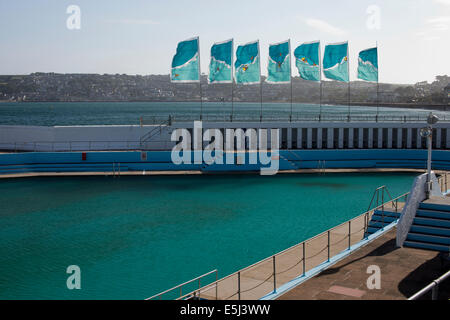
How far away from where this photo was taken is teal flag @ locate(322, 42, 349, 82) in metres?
44.6

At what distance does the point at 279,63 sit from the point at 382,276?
3247 centimetres

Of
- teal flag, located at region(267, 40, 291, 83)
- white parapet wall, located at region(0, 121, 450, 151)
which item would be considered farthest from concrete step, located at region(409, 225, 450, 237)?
white parapet wall, located at region(0, 121, 450, 151)

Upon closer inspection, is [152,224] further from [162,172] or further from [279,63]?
[279,63]

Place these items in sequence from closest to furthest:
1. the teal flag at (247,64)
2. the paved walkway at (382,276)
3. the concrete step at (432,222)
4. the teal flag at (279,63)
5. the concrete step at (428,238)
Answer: the paved walkway at (382,276) < the concrete step at (428,238) < the concrete step at (432,222) < the teal flag at (247,64) < the teal flag at (279,63)

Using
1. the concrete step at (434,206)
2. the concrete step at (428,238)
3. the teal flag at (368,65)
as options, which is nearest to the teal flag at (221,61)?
the teal flag at (368,65)

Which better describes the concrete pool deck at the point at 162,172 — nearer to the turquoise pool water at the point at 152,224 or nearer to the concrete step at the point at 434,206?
the turquoise pool water at the point at 152,224

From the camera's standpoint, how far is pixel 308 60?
4406 centimetres

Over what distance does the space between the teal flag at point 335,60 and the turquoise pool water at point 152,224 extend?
10199 millimetres

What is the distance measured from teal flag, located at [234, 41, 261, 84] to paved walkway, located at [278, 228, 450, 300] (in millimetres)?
28418

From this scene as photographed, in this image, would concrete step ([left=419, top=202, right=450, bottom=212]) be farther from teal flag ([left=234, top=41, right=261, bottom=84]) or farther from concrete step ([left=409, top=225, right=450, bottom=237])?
teal flag ([left=234, top=41, right=261, bottom=84])

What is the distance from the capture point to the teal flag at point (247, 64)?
42.6 meters

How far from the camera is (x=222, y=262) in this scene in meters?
18.9

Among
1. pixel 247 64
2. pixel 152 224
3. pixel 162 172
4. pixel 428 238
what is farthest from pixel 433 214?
pixel 247 64

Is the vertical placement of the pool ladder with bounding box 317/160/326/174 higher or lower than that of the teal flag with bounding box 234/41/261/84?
lower
